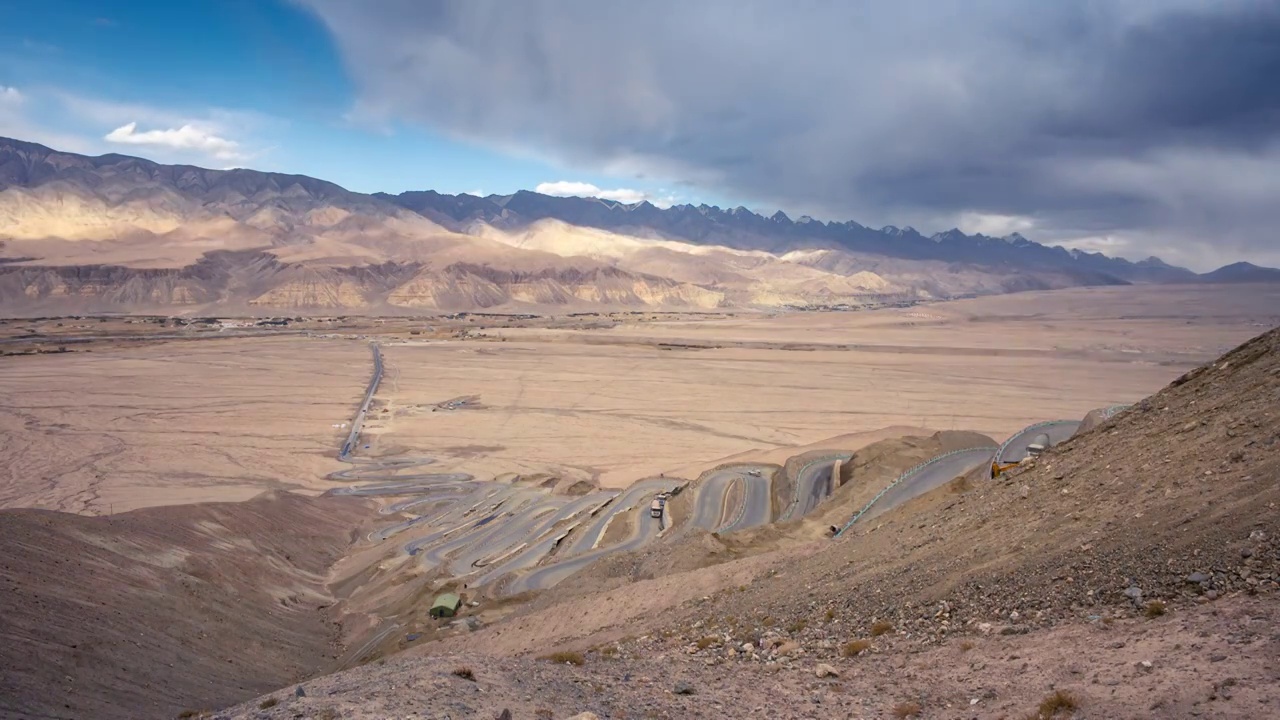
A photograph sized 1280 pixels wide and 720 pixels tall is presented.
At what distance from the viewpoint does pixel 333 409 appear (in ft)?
263

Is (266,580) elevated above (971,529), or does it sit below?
below

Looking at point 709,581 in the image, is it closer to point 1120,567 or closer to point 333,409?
point 1120,567

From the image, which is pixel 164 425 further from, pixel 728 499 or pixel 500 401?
pixel 728 499

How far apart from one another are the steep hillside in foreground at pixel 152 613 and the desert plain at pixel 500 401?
50.2 ft

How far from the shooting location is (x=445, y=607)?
27797mm

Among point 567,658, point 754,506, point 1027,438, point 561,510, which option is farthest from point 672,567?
point 561,510

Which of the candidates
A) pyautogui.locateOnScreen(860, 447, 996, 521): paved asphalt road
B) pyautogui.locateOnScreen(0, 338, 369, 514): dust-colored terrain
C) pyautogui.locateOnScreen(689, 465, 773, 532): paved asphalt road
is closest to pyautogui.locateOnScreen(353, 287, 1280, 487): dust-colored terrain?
pyautogui.locateOnScreen(0, 338, 369, 514): dust-colored terrain

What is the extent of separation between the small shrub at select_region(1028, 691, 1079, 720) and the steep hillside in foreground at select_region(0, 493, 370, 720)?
18.5 meters

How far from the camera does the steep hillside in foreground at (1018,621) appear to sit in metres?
8.66

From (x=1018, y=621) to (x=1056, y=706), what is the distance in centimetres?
270

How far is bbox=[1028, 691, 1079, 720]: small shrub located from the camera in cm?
817

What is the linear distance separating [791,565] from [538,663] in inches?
301

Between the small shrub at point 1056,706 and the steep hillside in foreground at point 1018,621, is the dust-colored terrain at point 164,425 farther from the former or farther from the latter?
the small shrub at point 1056,706

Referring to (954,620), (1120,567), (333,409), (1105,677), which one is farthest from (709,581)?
(333,409)
